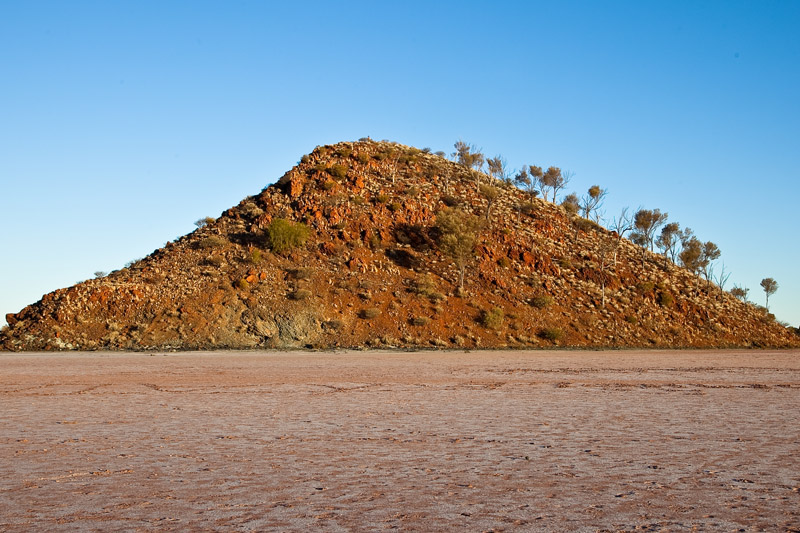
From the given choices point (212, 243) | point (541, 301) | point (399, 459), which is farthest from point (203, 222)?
point (399, 459)

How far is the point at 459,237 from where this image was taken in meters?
49.0

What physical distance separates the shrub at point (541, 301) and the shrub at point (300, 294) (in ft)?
47.3

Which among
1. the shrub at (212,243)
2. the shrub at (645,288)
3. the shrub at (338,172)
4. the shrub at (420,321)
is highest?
the shrub at (338,172)

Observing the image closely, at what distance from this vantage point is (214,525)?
4.78m

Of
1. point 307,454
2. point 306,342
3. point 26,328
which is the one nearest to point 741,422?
point 307,454

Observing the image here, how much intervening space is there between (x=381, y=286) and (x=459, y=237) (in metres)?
6.73

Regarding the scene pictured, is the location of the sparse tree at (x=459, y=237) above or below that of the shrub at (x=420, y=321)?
above

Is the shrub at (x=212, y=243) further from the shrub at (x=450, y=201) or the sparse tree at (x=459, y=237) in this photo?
the shrub at (x=450, y=201)

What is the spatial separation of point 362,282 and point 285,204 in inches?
428

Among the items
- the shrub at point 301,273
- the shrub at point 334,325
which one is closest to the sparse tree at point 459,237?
the shrub at point 334,325

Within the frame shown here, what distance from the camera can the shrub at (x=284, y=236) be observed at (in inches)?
1900

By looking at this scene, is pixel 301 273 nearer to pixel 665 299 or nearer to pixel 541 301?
pixel 541 301

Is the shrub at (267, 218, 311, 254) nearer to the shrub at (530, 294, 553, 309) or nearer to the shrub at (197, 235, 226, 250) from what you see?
the shrub at (197, 235, 226, 250)

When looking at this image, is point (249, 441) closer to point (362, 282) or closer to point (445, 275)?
point (362, 282)
